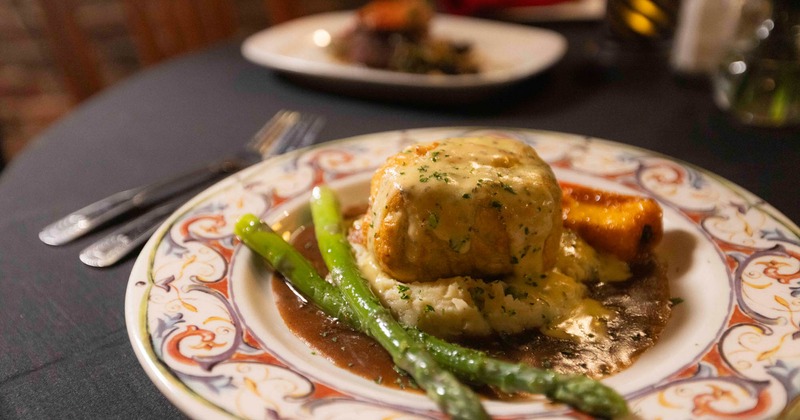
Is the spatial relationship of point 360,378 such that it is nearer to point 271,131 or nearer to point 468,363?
point 468,363

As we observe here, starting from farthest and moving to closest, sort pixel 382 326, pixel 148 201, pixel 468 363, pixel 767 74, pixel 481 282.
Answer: pixel 767 74 → pixel 148 201 → pixel 481 282 → pixel 382 326 → pixel 468 363

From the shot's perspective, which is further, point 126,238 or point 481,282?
point 126,238

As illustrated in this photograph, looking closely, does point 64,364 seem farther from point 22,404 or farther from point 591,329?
point 591,329

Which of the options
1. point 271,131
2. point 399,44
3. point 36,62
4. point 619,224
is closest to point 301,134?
point 271,131

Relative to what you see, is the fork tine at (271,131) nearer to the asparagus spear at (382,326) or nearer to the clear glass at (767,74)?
the asparagus spear at (382,326)

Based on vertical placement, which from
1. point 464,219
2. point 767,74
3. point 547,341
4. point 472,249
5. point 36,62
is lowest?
point 36,62

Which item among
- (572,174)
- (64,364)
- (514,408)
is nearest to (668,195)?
(572,174)

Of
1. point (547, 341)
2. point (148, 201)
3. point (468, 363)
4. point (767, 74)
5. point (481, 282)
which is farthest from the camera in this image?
point (767, 74)
